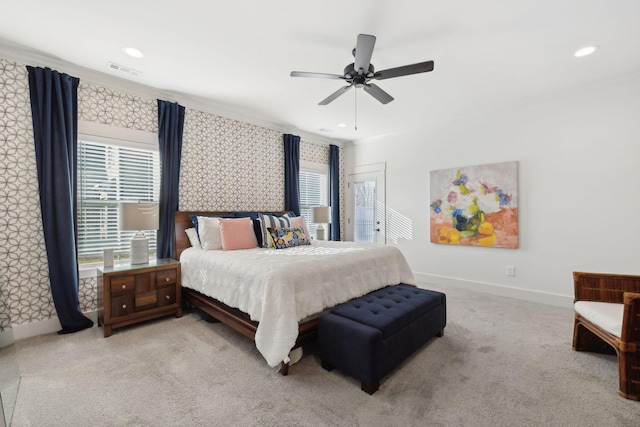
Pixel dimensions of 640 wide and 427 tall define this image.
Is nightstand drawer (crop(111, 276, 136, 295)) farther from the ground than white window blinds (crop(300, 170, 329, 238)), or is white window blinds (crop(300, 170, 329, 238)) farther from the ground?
white window blinds (crop(300, 170, 329, 238))

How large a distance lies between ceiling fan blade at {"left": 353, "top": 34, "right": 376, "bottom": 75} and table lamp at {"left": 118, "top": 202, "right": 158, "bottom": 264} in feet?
8.39

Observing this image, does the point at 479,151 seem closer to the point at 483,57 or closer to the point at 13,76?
the point at 483,57

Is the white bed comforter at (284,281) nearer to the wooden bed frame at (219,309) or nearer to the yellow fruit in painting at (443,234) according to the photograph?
the wooden bed frame at (219,309)

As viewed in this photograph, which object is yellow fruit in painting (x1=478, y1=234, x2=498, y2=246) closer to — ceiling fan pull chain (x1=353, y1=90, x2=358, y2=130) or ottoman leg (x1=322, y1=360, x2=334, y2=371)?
ceiling fan pull chain (x1=353, y1=90, x2=358, y2=130)

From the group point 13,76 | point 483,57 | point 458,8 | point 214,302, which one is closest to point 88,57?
point 13,76

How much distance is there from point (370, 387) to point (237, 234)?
2274mm

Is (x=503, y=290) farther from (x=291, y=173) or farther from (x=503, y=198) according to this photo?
(x=291, y=173)

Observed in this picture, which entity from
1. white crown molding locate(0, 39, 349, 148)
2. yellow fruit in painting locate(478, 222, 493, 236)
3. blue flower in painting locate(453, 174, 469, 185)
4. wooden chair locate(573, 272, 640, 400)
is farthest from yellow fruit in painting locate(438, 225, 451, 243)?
white crown molding locate(0, 39, 349, 148)

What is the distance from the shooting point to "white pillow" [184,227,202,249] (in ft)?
11.8

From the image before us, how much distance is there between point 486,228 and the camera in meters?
4.16

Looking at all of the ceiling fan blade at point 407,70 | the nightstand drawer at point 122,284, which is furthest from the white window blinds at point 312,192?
the ceiling fan blade at point 407,70

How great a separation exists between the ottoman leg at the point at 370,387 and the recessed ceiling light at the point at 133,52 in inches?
135

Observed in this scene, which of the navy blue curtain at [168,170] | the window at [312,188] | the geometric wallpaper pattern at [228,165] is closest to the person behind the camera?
the navy blue curtain at [168,170]

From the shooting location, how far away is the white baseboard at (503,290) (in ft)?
11.8
